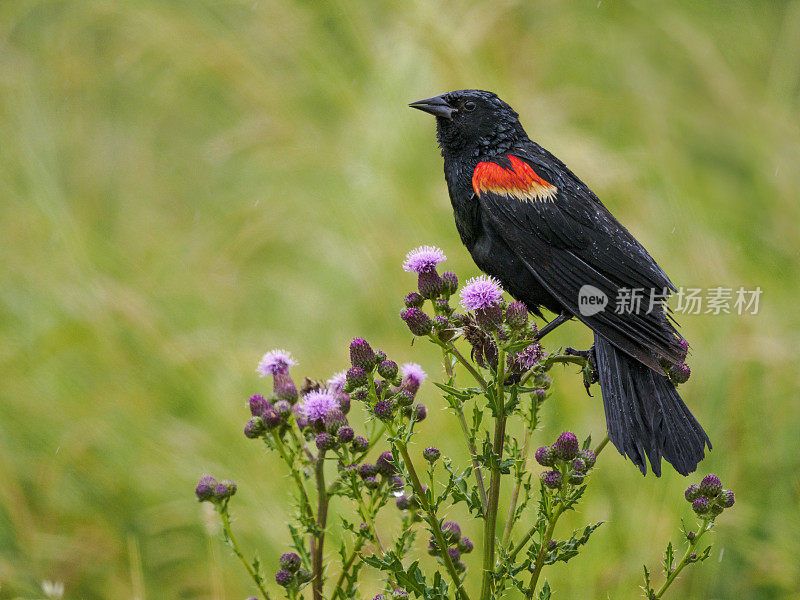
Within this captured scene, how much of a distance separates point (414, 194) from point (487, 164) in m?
1.23

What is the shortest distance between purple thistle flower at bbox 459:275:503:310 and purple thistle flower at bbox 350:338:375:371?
0.67 ft

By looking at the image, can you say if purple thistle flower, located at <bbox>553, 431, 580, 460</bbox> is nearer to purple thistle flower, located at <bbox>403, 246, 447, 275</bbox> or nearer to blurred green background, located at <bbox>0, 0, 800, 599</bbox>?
purple thistle flower, located at <bbox>403, 246, 447, 275</bbox>

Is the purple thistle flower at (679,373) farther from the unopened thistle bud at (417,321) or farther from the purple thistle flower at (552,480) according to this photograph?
the unopened thistle bud at (417,321)

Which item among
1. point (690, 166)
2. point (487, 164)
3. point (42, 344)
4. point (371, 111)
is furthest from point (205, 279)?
point (690, 166)

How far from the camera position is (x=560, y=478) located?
152 centimetres

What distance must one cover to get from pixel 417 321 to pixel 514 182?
74cm

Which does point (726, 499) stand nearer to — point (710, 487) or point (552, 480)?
point (710, 487)

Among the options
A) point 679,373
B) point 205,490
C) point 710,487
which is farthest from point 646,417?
point 205,490

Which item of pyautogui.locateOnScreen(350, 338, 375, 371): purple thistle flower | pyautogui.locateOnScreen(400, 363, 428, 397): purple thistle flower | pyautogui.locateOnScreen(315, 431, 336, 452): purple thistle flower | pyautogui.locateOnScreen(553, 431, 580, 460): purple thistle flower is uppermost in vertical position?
pyautogui.locateOnScreen(400, 363, 428, 397): purple thistle flower

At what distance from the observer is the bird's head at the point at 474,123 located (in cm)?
243

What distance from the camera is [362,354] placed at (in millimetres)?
1537

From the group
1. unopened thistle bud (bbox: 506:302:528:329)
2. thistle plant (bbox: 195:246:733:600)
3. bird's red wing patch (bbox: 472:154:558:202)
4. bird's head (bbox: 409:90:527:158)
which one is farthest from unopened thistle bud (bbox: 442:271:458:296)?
bird's head (bbox: 409:90:527:158)

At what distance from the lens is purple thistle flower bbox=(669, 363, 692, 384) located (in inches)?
73.1

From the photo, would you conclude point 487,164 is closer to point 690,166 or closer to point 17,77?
point 690,166
